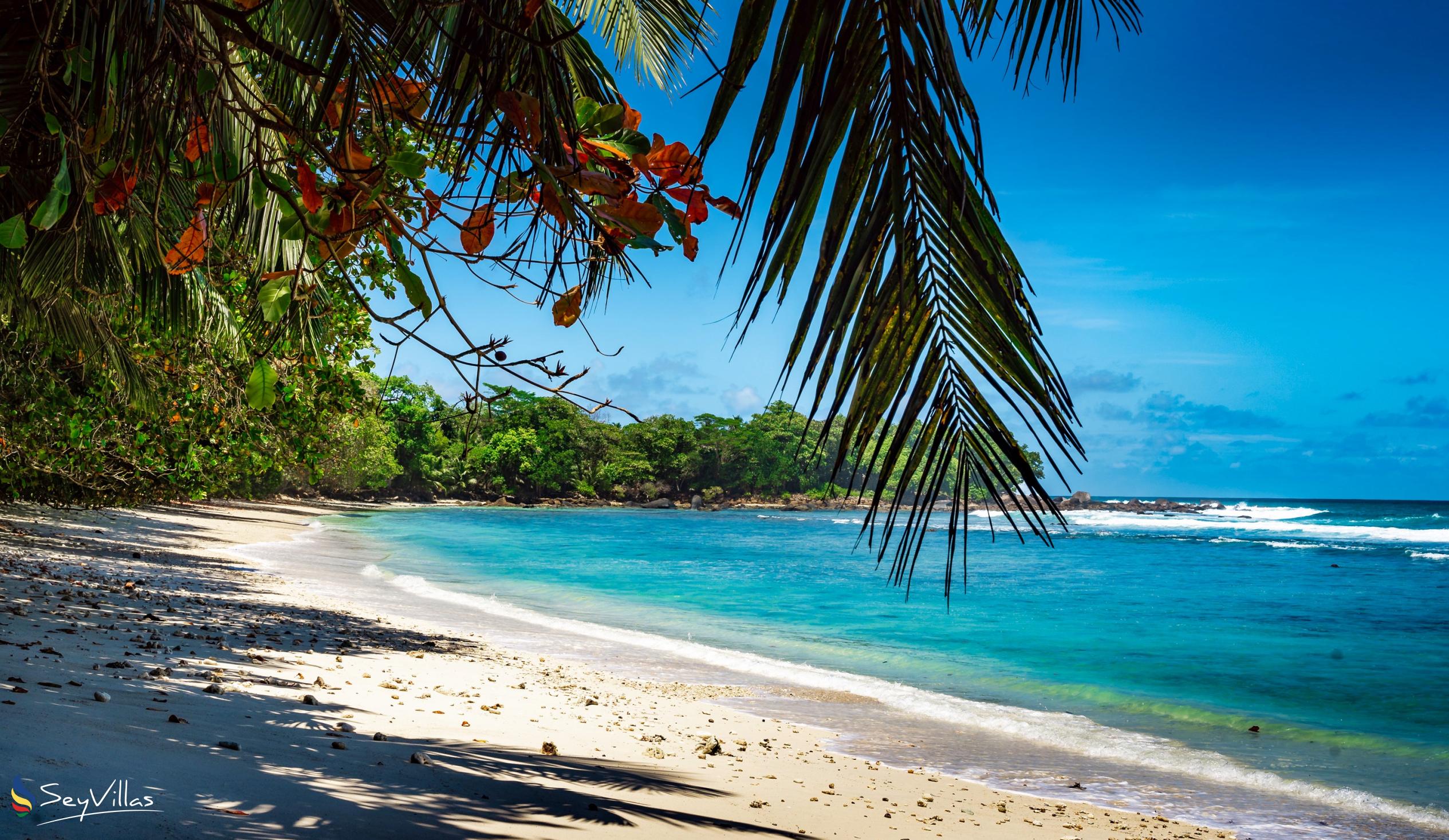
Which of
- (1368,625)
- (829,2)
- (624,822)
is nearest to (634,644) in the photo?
(624,822)

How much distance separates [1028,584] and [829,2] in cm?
2378

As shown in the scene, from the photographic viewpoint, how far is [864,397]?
119 cm

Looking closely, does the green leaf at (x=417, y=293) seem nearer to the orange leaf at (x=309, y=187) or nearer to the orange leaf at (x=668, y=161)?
the orange leaf at (x=309, y=187)

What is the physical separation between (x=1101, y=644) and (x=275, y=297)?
14.5 m

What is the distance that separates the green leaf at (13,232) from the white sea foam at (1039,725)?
23.4 feet

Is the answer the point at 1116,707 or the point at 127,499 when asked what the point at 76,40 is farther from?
the point at 127,499

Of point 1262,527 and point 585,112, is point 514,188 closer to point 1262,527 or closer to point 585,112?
point 585,112

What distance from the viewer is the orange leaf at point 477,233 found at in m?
1.54

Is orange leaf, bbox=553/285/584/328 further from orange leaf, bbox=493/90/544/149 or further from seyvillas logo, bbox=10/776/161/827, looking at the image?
seyvillas logo, bbox=10/776/161/827

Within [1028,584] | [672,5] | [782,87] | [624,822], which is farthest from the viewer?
[1028,584]

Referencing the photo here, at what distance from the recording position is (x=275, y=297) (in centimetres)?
145

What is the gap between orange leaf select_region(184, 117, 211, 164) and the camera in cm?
165

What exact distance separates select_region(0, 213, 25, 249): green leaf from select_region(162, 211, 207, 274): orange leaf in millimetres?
316

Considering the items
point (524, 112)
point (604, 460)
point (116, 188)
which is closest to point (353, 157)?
point (524, 112)
